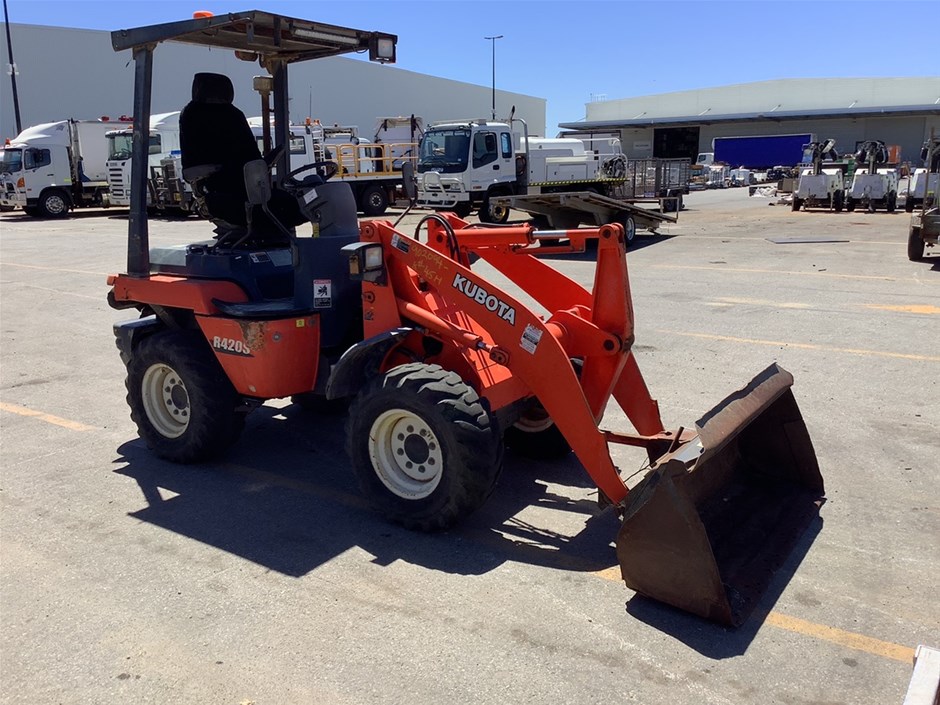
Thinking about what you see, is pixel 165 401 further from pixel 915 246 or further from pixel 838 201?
pixel 838 201

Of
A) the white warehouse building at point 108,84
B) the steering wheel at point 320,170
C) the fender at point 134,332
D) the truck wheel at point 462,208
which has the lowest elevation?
the fender at point 134,332

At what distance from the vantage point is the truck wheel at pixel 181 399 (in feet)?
17.2

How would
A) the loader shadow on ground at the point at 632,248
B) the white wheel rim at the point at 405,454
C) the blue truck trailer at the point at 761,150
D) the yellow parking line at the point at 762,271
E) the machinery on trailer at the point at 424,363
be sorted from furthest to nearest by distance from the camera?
1. the blue truck trailer at the point at 761,150
2. the loader shadow on ground at the point at 632,248
3. the yellow parking line at the point at 762,271
4. the white wheel rim at the point at 405,454
5. the machinery on trailer at the point at 424,363

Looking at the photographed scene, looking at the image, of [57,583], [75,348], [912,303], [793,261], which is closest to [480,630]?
[57,583]

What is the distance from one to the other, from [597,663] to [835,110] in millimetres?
67084

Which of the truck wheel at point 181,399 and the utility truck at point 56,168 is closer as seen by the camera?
the truck wheel at point 181,399

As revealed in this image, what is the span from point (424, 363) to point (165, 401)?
212 cm

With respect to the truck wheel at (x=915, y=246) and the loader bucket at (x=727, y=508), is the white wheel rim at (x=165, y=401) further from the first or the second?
the truck wheel at (x=915, y=246)

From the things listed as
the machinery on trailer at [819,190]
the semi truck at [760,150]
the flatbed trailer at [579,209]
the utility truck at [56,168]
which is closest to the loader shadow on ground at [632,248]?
the flatbed trailer at [579,209]

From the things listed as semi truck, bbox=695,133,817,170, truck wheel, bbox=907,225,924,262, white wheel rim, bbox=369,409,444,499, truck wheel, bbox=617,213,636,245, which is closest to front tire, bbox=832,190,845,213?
truck wheel, bbox=617,213,636,245

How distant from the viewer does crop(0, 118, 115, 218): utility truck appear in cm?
2893

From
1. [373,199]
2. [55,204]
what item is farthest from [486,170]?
[55,204]

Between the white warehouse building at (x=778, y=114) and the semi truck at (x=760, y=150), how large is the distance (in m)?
1.60

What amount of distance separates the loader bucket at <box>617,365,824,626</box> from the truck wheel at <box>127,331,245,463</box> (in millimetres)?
2787
